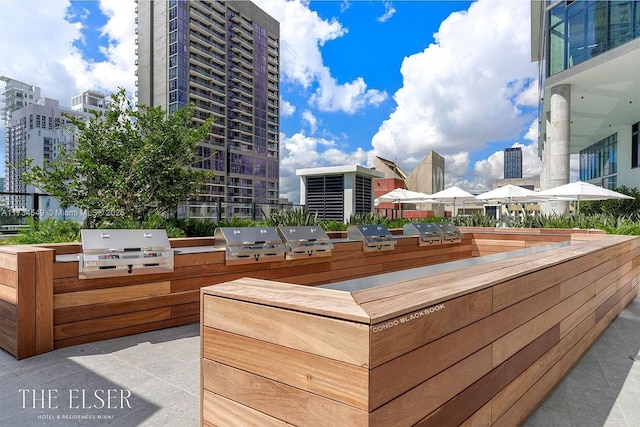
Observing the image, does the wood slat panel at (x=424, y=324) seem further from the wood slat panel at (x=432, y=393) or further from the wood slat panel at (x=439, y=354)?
the wood slat panel at (x=432, y=393)

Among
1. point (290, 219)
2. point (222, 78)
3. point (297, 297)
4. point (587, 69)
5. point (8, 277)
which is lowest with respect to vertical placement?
point (8, 277)

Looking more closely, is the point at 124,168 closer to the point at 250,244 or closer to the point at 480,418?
the point at 250,244

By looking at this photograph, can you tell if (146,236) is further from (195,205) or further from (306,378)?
(195,205)

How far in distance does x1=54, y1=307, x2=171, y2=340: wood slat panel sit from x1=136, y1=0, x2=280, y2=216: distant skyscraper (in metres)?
47.2

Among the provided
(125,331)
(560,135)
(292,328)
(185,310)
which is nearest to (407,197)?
(560,135)

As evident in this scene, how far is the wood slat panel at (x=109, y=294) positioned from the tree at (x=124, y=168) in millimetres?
2195

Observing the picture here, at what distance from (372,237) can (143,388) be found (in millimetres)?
3606

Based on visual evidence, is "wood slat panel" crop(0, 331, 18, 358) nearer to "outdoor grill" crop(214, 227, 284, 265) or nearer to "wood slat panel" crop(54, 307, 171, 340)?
"wood slat panel" crop(54, 307, 171, 340)

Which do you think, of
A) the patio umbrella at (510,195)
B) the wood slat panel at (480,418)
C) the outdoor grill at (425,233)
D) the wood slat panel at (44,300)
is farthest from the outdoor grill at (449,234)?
the wood slat panel at (44,300)

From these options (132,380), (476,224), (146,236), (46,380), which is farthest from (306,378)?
(476,224)

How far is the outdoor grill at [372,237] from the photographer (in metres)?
5.28

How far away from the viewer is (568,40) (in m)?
13.8

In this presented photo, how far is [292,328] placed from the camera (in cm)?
122

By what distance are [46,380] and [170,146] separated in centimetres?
388
